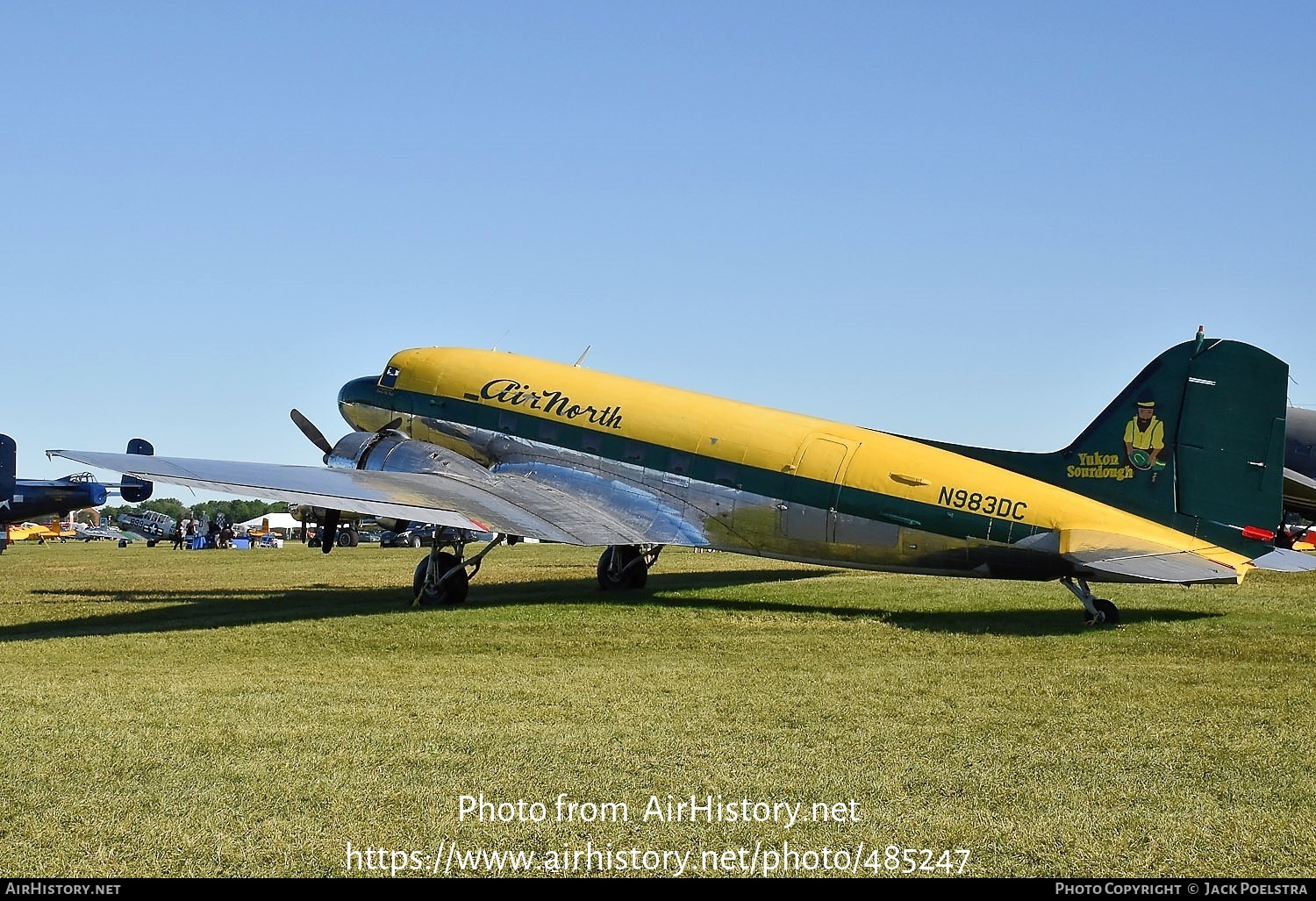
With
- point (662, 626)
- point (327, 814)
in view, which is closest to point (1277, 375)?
point (662, 626)

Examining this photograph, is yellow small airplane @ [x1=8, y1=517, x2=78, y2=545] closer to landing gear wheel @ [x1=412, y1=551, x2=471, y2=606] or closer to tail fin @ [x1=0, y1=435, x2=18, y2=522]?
tail fin @ [x1=0, y1=435, x2=18, y2=522]

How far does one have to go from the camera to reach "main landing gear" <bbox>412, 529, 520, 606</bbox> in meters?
21.8

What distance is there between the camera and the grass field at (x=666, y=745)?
6883mm

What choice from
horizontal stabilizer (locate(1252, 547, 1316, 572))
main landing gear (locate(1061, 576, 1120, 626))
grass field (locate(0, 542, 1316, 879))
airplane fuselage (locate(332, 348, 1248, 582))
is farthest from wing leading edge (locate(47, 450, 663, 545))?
horizontal stabilizer (locate(1252, 547, 1316, 572))

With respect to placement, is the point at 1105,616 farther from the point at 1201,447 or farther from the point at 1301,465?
the point at 1301,465

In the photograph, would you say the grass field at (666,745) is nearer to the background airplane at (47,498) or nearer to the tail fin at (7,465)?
the tail fin at (7,465)

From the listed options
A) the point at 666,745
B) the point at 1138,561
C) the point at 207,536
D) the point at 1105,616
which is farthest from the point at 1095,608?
the point at 207,536

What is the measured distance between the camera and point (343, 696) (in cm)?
1182

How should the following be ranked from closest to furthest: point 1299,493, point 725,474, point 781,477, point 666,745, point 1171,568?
point 666,745 → point 1171,568 → point 781,477 → point 725,474 → point 1299,493

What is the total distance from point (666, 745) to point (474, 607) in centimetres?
1213

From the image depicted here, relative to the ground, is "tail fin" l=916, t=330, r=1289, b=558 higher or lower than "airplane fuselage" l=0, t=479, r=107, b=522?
higher

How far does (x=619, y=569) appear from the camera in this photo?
25.5m

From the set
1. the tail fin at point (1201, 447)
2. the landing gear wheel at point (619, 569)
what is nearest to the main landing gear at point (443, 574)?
the landing gear wheel at point (619, 569)

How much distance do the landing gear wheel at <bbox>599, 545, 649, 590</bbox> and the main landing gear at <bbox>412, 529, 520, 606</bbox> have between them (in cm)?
397
